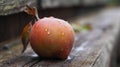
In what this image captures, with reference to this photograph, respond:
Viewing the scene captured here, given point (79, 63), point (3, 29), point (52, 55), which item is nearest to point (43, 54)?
point (52, 55)

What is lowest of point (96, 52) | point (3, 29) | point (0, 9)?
point (96, 52)

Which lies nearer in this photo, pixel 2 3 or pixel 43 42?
pixel 43 42

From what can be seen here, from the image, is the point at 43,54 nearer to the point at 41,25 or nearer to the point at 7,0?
the point at 41,25

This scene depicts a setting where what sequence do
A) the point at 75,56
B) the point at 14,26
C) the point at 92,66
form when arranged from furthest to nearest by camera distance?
the point at 14,26
the point at 75,56
the point at 92,66

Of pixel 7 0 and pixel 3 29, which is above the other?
pixel 7 0

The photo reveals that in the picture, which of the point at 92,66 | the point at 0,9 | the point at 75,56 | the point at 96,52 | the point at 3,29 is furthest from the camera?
the point at 3,29
